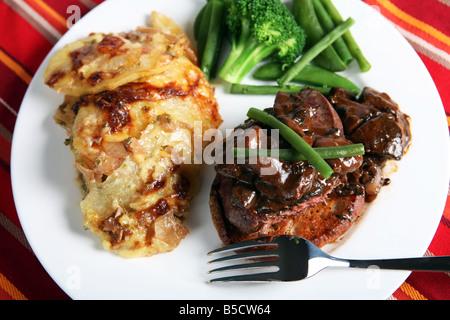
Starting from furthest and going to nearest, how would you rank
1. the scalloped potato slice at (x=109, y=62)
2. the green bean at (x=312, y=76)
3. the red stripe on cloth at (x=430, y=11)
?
the red stripe on cloth at (x=430, y=11) → the green bean at (x=312, y=76) → the scalloped potato slice at (x=109, y=62)

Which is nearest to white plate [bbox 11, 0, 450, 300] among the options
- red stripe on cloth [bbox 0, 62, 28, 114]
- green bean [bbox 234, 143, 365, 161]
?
red stripe on cloth [bbox 0, 62, 28, 114]

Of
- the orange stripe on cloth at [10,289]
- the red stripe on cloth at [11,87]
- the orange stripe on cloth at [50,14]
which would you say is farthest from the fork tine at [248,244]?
the orange stripe on cloth at [50,14]

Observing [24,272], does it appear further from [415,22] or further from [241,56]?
[415,22]

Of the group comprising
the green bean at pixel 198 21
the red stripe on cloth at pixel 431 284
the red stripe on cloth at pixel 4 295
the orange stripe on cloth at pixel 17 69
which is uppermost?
the green bean at pixel 198 21

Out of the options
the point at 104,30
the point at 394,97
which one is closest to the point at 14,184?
the point at 104,30

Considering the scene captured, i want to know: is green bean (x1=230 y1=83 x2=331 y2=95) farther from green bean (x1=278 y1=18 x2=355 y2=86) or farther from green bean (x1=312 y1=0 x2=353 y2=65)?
green bean (x1=312 y1=0 x2=353 y2=65)

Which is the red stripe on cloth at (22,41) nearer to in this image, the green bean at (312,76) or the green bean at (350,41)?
the green bean at (312,76)

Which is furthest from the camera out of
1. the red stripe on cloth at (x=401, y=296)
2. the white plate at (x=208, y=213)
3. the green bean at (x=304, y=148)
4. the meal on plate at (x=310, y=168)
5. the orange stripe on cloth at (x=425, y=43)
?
the orange stripe on cloth at (x=425, y=43)

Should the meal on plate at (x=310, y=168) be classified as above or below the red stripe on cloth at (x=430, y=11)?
below
